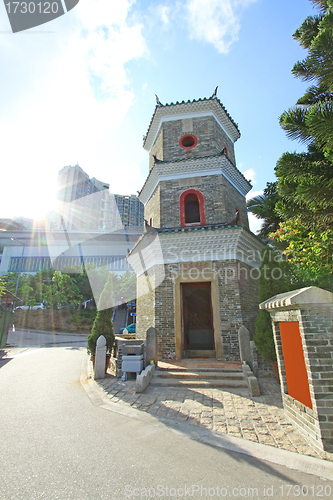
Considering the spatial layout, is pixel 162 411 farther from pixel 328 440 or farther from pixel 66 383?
pixel 66 383

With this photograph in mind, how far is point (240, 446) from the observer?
3.68 m

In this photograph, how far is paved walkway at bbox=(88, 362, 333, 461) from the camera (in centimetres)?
390

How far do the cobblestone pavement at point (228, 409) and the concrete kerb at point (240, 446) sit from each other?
0.13 meters

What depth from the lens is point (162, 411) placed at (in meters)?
5.04

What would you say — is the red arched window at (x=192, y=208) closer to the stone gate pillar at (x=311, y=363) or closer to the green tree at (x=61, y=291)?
the stone gate pillar at (x=311, y=363)

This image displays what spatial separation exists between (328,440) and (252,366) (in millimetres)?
3568

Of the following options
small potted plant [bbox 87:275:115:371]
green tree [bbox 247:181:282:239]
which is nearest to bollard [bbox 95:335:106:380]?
small potted plant [bbox 87:275:115:371]

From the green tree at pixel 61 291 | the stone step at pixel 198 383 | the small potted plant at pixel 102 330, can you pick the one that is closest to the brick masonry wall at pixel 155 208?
the small potted plant at pixel 102 330

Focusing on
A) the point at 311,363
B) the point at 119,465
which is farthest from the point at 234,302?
the point at 119,465

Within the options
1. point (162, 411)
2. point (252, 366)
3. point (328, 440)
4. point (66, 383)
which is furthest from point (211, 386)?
point (66, 383)

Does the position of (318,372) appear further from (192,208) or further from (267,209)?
(267,209)

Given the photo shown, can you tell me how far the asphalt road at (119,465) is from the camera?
2.75m

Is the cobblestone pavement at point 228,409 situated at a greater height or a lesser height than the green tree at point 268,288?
lesser

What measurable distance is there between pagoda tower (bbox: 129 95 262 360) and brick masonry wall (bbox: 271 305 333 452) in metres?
4.59
